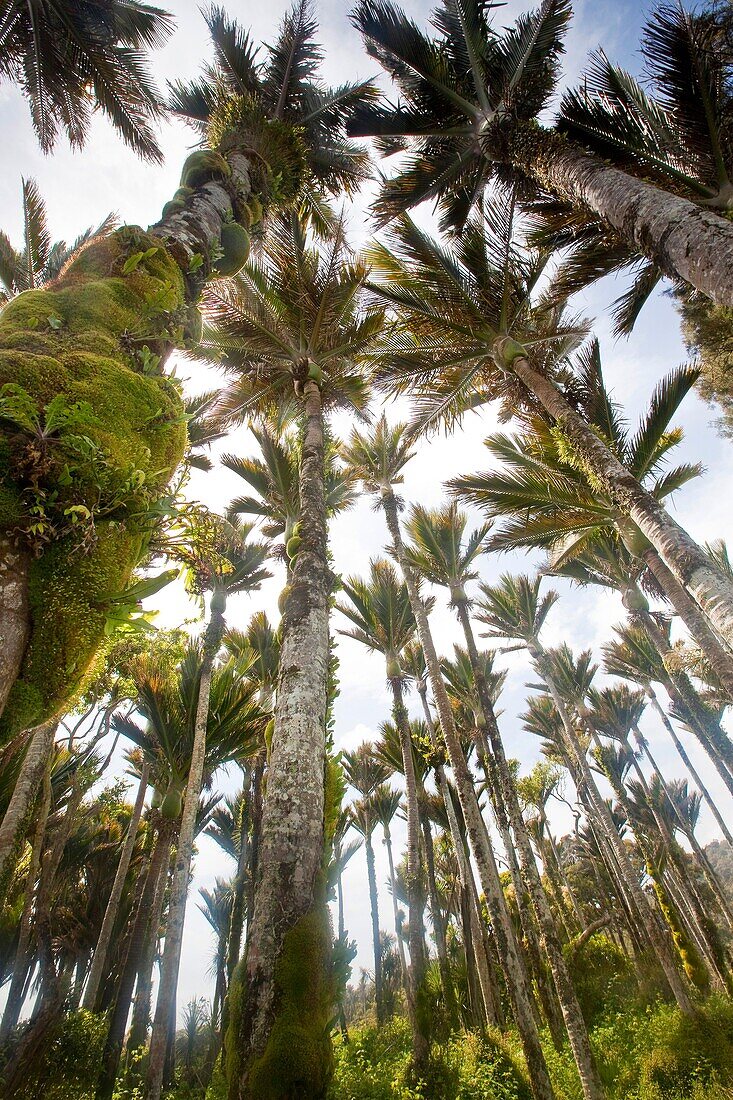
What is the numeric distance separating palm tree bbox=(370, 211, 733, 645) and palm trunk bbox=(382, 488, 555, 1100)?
4.91m

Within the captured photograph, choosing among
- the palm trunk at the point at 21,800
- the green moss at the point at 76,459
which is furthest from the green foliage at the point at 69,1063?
the green moss at the point at 76,459

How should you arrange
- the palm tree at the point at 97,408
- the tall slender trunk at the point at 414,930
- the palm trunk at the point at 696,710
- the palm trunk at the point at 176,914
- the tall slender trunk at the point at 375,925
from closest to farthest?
the palm tree at the point at 97,408 < the palm trunk at the point at 176,914 < the tall slender trunk at the point at 414,930 < the palm trunk at the point at 696,710 < the tall slender trunk at the point at 375,925

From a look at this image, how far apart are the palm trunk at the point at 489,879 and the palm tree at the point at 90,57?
954cm

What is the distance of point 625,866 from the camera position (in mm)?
12914

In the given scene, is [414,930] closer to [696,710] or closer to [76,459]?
[696,710]

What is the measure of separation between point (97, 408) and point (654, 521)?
5.43m

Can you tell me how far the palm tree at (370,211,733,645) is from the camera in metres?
7.39

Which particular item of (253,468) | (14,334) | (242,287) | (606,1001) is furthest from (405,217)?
(606,1001)

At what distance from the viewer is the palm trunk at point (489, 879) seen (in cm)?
702

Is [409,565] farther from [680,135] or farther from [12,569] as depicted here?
[12,569]

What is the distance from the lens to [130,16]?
5363 millimetres

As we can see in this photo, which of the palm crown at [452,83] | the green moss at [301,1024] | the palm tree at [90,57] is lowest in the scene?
the green moss at [301,1024]

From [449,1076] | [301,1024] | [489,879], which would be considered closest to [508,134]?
[301,1024]

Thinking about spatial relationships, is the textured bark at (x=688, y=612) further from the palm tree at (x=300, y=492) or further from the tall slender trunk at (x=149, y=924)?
the tall slender trunk at (x=149, y=924)
